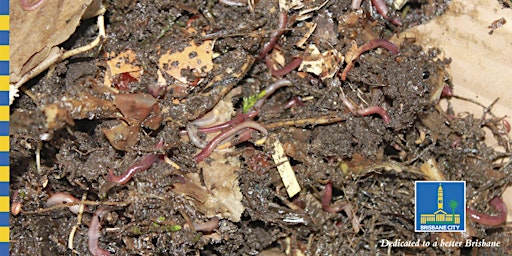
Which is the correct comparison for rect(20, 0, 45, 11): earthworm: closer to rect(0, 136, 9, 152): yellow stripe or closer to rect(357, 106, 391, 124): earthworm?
rect(0, 136, 9, 152): yellow stripe

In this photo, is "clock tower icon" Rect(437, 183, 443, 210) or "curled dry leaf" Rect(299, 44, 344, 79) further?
"clock tower icon" Rect(437, 183, 443, 210)

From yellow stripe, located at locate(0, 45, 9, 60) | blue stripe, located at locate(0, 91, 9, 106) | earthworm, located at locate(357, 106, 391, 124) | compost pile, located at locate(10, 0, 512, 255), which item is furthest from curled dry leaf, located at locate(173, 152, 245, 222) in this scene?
yellow stripe, located at locate(0, 45, 9, 60)

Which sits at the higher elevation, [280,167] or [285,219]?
[280,167]

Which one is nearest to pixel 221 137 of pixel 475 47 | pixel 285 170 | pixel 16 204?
pixel 285 170

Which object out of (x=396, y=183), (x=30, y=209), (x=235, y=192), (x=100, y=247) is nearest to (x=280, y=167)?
(x=235, y=192)

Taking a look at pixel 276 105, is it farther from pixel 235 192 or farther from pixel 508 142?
pixel 508 142

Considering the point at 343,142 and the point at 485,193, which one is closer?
the point at 343,142

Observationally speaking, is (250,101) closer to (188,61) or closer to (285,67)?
(285,67)
